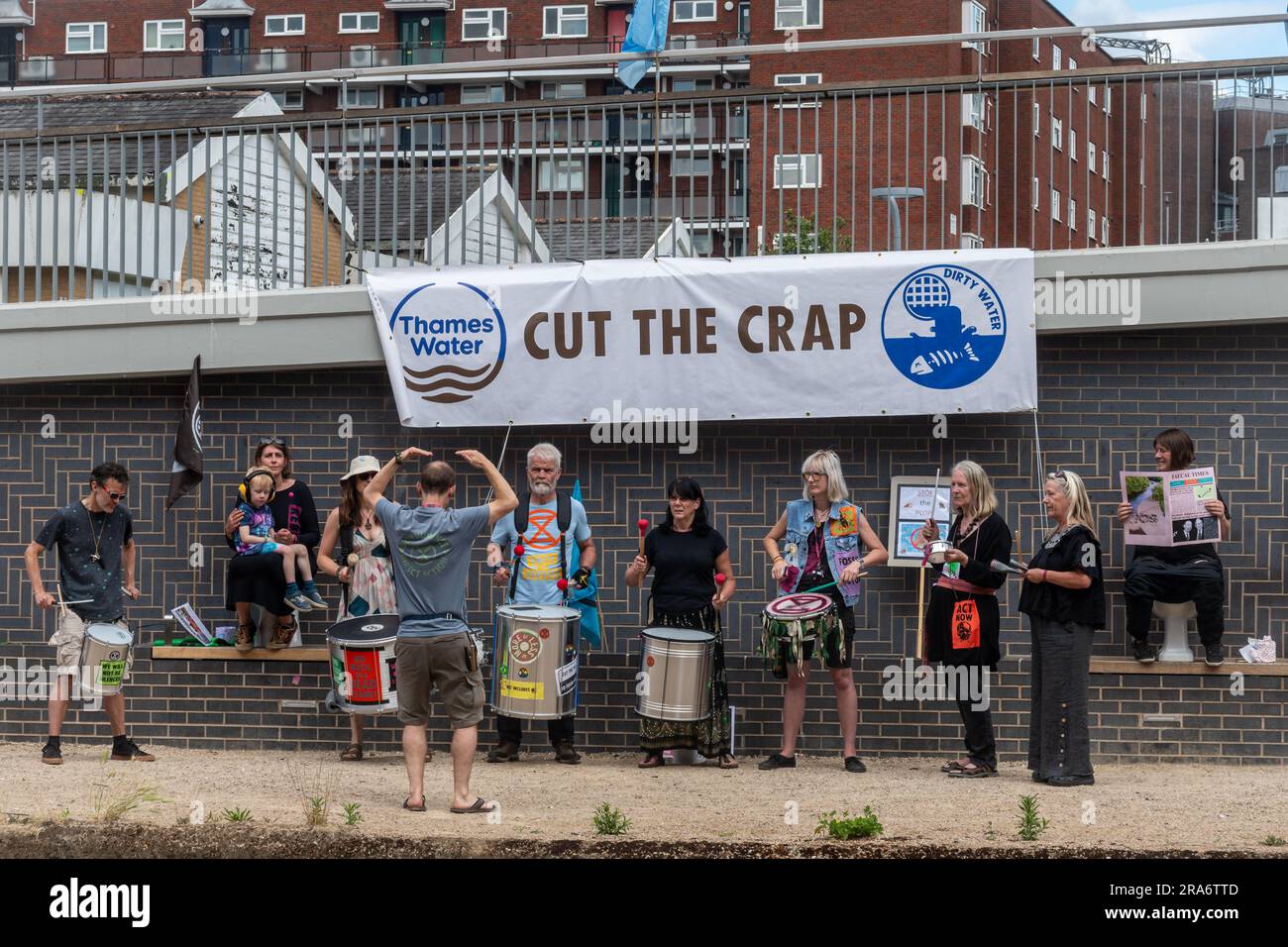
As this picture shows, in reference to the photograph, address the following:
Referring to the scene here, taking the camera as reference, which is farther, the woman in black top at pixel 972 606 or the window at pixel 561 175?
the window at pixel 561 175

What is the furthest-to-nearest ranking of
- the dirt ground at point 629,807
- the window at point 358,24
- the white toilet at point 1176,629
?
the window at point 358,24
the white toilet at point 1176,629
the dirt ground at point 629,807

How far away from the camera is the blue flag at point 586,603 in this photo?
11.3 m

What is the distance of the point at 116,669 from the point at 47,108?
→ 18697mm

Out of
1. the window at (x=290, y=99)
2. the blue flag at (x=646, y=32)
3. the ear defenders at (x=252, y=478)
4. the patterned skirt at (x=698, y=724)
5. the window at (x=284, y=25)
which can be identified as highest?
the window at (x=284, y=25)

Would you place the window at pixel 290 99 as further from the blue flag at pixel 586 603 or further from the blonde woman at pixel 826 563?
the blonde woman at pixel 826 563

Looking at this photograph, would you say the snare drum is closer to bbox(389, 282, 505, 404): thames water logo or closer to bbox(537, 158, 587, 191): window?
bbox(389, 282, 505, 404): thames water logo

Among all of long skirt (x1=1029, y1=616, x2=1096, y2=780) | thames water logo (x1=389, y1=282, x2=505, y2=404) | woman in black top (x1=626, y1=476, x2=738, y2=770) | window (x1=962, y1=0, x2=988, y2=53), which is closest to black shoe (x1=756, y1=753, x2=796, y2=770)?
woman in black top (x1=626, y1=476, x2=738, y2=770)

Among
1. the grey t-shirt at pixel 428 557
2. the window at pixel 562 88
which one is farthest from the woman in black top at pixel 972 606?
the window at pixel 562 88

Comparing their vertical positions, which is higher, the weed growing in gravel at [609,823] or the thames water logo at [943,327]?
the thames water logo at [943,327]

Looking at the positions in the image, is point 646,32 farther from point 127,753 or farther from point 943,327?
point 127,753

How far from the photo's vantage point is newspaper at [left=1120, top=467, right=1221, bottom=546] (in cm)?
1098

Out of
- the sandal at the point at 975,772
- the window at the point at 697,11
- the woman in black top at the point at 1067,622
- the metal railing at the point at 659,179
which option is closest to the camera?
the woman in black top at the point at 1067,622

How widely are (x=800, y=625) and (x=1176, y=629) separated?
268 centimetres

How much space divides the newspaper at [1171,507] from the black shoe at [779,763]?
2.75 meters
